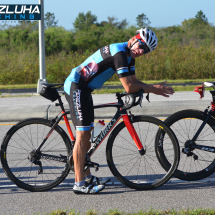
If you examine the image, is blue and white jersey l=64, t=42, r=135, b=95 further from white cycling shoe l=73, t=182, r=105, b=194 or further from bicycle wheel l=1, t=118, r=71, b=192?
white cycling shoe l=73, t=182, r=105, b=194

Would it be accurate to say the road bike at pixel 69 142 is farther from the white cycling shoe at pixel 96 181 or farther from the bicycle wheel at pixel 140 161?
the white cycling shoe at pixel 96 181

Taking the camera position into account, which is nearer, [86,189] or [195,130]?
[86,189]

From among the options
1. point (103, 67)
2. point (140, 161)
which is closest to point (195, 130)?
point (140, 161)

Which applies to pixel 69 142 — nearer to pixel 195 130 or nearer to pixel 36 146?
pixel 36 146

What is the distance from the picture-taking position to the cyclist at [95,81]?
370 centimetres

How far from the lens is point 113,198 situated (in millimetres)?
3873

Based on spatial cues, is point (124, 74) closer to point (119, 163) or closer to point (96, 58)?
point (96, 58)

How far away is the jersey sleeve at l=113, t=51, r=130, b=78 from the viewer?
3.62 meters

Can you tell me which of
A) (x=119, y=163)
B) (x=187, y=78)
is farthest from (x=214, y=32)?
(x=119, y=163)

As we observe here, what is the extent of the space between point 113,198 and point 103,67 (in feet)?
4.87

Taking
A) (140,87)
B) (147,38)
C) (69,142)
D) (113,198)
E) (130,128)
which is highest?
(147,38)

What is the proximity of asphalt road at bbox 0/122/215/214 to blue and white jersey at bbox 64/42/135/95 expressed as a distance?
48.3 inches

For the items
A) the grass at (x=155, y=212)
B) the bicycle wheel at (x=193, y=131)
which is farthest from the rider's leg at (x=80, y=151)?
the bicycle wheel at (x=193, y=131)

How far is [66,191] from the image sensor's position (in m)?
4.11
